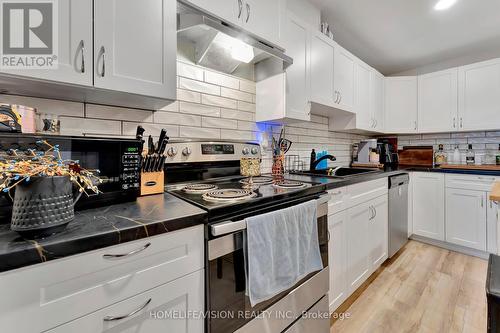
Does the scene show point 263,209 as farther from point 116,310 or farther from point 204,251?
point 116,310

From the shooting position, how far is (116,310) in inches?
26.1

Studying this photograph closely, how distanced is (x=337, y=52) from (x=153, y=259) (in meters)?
2.40

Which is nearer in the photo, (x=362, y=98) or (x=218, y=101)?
(x=218, y=101)

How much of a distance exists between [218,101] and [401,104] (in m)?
2.93

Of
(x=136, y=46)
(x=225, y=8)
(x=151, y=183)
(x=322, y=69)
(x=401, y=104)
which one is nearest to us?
(x=136, y=46)

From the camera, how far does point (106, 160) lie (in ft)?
3.14

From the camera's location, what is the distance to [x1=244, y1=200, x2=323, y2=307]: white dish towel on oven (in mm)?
965

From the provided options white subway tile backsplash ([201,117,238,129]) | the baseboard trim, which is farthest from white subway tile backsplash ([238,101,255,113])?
the baseboard trim

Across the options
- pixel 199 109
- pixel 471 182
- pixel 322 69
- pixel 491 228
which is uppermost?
pixel 322 69

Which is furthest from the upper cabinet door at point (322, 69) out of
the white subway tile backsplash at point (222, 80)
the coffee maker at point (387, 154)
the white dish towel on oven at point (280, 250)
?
the coffee maker at point (387, 154)

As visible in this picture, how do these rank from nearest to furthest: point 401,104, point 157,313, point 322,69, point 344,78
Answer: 1. point 157,313
2. point 322,69
3. point 344,78
4. point 401,104

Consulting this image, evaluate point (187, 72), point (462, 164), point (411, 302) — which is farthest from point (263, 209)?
point (462, 164)
